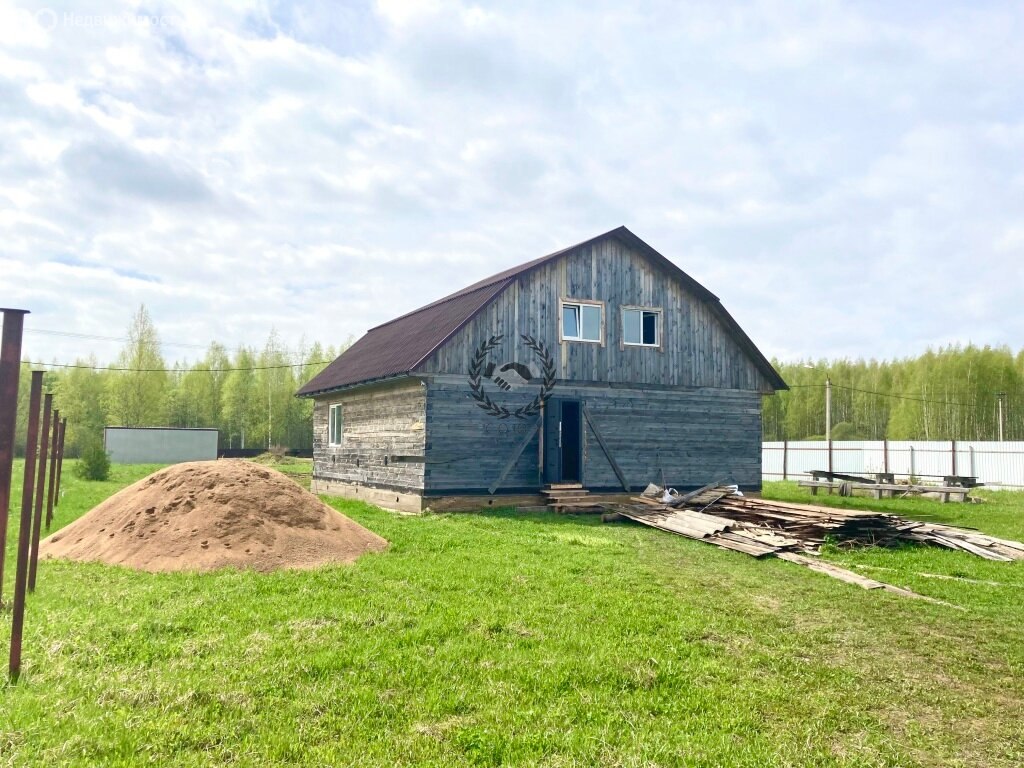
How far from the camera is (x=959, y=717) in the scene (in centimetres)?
516

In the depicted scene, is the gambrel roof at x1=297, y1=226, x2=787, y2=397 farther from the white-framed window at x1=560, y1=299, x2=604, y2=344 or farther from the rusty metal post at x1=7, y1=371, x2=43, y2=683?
the rusty metal post at x1=7, y1=371, x2=43, y2=683

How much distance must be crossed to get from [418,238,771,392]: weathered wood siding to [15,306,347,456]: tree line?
132 feet

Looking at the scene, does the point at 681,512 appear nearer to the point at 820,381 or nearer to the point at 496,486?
the point at 496,486

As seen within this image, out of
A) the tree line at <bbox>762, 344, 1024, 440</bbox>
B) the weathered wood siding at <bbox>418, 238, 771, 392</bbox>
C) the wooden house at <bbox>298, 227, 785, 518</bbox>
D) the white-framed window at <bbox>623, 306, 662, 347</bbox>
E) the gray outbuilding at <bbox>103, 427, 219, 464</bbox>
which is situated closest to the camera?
the wooden house at <bbox>298, 227, 785, 518</bbox>

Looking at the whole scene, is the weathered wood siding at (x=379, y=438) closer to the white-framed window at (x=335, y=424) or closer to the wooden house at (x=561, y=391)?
the wooden house at (x=561, y=391)

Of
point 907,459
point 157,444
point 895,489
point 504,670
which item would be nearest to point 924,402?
point 907,459

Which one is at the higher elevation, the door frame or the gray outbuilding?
the door frame

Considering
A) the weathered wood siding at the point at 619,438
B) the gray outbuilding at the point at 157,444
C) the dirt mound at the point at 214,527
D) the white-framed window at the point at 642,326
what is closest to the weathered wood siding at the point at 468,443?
the weathered wood siding at the point at 619,438

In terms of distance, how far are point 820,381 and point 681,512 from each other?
170 feet

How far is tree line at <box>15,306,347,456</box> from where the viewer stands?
172 feet

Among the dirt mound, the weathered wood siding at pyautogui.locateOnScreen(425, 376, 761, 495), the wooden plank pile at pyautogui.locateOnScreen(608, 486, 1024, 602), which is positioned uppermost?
the weathered wood siding at pyautogui.locateOnScreen(425, 376, 761, 495)

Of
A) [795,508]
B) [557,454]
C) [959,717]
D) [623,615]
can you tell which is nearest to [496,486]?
[557,454]

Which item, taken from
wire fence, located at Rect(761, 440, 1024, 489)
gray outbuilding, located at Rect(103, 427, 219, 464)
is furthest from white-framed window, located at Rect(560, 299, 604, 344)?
gray outbuilding, located at Rect(103, 427, 219, 464)

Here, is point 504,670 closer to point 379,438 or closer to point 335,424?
point 379,438
